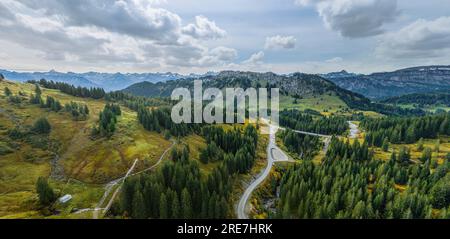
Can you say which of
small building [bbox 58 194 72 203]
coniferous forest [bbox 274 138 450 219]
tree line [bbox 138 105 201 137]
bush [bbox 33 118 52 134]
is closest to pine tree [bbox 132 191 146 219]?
small building [bbox 58 194 72 203]

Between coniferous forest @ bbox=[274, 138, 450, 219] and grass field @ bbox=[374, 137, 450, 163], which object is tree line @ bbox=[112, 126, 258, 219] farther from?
grass field @ bbox=[374, 137, 450, 163]

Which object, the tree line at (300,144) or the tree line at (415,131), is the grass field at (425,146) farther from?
the tree line at (300,144)

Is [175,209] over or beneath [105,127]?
beneath

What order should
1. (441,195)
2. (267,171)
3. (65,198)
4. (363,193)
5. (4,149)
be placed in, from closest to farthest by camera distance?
(65,198), (441,195), (363,193), (4,149), (267,171)

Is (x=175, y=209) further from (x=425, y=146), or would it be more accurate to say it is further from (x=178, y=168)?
(x=425, y=146)

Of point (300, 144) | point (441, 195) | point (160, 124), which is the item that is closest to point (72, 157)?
point (160, 124)

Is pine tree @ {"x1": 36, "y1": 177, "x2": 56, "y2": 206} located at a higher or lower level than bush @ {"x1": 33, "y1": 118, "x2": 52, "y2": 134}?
lower

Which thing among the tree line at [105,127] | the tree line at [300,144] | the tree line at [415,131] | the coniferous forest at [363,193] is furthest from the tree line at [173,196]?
the tree line at [415,131]
